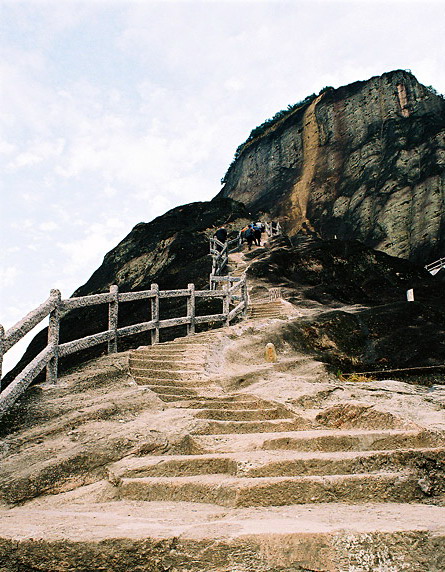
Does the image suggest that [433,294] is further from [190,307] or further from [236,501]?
[236,501]

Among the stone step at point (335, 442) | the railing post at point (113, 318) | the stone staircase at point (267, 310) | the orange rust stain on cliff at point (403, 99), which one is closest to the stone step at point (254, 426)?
the stone step at point (335, 442)

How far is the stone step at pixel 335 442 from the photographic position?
337 centimetres

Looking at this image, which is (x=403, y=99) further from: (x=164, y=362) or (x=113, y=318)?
(x=164, y=362)

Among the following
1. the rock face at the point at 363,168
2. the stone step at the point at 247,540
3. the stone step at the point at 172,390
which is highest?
the rock face at the point at 363,168

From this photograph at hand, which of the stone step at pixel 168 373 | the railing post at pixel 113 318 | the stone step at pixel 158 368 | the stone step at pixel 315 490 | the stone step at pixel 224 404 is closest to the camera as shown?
the stone step at pixel 315 490

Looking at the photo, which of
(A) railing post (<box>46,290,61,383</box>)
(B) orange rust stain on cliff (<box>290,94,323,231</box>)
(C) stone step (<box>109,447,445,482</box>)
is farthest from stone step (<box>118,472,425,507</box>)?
(B) orange rust stain on cliff (<box>290,94,323,231</box>)

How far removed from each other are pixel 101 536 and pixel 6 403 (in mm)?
3269

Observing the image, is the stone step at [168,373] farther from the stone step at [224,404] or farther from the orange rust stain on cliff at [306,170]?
the orange rust stain on cliff at [306,170]

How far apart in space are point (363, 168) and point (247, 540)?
5405cm

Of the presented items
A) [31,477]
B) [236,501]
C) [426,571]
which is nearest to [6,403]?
[31,477]

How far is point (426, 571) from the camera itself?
188cm

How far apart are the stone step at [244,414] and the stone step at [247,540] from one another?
1.93m

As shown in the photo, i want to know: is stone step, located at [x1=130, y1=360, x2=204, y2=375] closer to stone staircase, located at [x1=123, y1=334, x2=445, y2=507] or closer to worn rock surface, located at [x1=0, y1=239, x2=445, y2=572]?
worn rock surface, located at [x1=0, y1=239, x2=445, y2=572]

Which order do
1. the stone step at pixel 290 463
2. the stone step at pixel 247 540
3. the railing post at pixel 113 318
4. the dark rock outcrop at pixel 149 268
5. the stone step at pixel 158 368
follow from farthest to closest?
the dark rock outcrop at pixel 149 268 < the railing post at pixel 113 318 < the stone step at pixel 158 368 < the stone step at pixel 290 463 < the stone step at pixel 247 540
